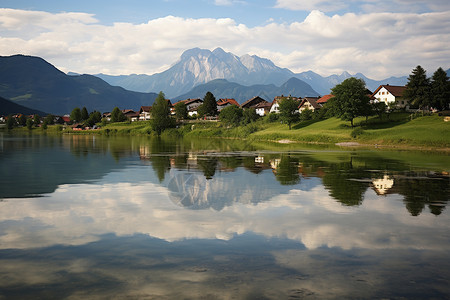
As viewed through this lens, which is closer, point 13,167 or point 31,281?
point 31,281

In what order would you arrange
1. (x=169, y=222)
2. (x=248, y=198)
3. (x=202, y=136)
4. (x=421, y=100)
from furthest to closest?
1. (x=202, y=136)
2. (x=421, y=100)
3. (x=248, y=198)
4. (x=169, y=222)

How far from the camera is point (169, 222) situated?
19.4 m

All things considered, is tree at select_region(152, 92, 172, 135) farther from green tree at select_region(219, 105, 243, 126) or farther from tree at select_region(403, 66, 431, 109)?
tree at select_region(403, 66, 431, 109)

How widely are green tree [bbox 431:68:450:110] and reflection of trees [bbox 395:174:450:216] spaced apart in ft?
262

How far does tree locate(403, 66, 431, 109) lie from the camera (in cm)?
10662

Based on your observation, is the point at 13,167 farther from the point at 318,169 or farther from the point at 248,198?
the point at 318,169

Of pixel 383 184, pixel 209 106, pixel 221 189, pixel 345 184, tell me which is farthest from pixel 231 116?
pixel 221 189

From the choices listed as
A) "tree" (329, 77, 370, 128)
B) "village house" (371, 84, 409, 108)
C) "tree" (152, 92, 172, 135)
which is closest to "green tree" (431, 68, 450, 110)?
"village house" (371, 84, 409, 108)

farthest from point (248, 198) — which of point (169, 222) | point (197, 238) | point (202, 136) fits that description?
point (202, 136)

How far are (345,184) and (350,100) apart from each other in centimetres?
7261

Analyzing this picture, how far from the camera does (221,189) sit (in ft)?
96.7

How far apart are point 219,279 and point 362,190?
791 inches

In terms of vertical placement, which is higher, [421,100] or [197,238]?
[421,100]

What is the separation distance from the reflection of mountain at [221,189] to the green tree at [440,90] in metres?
86.0
